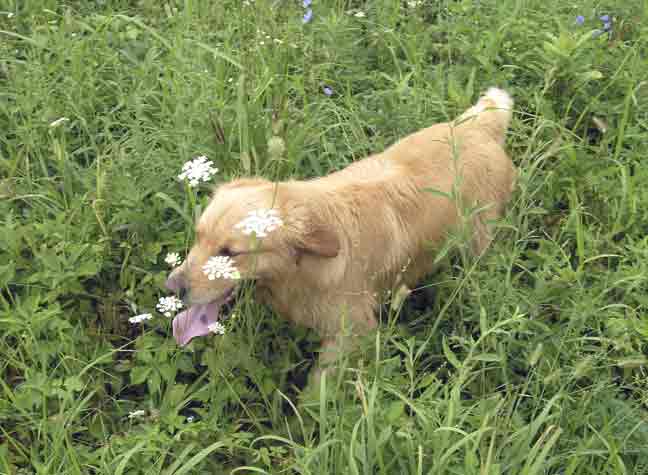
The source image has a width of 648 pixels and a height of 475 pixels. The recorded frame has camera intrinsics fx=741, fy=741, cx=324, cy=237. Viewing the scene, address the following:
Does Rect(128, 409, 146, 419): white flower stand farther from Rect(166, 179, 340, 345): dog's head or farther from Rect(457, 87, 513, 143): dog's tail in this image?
Rect(457, 87, 513, 143): dog's tail

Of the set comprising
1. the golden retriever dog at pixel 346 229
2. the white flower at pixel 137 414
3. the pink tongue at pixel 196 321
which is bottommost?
the white flower at pixel 137 414

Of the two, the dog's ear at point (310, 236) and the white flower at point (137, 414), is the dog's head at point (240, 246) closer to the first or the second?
the dog's ear at point (310, 236)

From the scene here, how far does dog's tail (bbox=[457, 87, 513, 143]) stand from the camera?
3412 millimetres

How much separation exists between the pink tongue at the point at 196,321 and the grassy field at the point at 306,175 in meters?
0.11

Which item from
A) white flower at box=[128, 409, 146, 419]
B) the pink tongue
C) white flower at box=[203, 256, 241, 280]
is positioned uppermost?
white flower at box=[203, 256, 241, 280]

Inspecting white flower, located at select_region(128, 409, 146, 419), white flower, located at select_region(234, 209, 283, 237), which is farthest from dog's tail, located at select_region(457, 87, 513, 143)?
white flower, located at select_region(128, 409, 146, 419)

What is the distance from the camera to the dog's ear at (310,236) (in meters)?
2.65

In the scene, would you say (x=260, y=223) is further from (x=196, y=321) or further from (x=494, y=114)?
(x=494, y=114)

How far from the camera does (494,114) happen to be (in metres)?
3.48

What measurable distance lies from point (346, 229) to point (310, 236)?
0.83 ft

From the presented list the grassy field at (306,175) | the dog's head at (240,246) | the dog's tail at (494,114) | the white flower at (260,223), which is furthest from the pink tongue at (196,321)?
the dog's tail at (494,114)

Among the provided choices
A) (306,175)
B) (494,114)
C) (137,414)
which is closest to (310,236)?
(137,414)

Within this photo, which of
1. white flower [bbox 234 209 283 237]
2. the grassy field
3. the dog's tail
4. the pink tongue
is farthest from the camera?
the dog's tail

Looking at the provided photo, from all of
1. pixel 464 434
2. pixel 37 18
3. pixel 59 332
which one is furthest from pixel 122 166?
pixel 464 434
